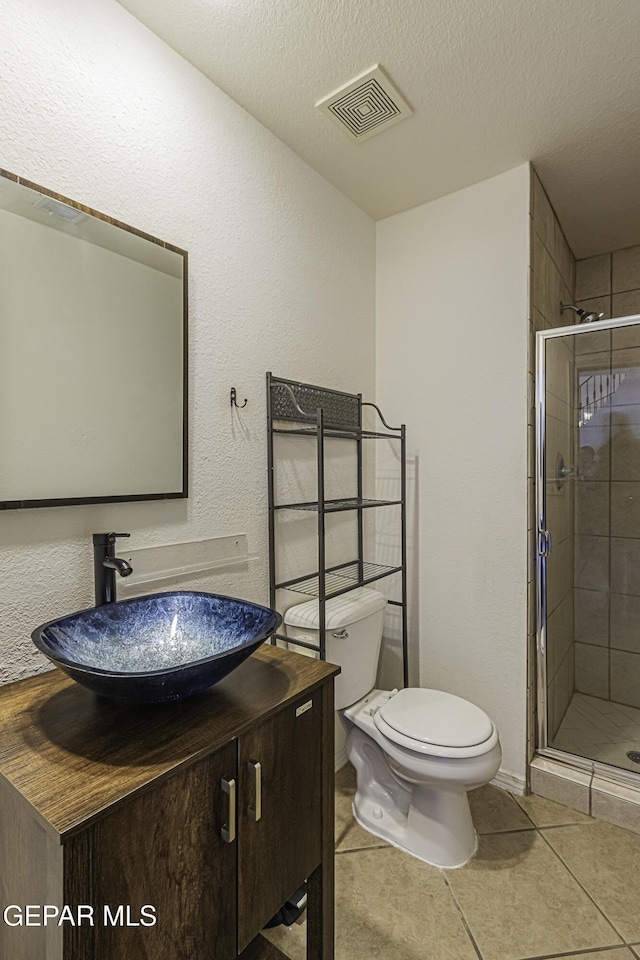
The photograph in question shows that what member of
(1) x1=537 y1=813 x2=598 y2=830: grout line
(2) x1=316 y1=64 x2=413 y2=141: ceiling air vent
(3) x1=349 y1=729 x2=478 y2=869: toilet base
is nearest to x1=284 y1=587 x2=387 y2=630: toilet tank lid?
(3) x1=349 y1=729 x2=478 y2=869: toilet base

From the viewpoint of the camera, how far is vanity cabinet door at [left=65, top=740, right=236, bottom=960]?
70cm

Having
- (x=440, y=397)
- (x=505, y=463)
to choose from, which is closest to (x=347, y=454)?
(x=440, y=397)

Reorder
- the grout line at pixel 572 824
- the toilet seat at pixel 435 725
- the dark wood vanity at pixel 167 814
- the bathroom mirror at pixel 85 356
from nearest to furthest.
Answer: the dark wood vanity at pixel 167 814
the bathroom mirror at pixel 85 356
the toilet seat at pixel 435 725
the grout line at pixel 572 824

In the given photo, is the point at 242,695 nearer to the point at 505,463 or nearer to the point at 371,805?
the point at 371,805

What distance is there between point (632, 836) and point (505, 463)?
4.48 ft

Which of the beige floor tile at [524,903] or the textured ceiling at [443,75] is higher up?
the textured ceiling at [443,75]

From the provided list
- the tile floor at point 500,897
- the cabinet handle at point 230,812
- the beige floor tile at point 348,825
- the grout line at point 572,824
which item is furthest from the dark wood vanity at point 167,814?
the grout line at point 572,824

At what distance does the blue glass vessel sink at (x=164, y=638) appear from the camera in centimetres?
85

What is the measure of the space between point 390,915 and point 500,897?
0.34 m

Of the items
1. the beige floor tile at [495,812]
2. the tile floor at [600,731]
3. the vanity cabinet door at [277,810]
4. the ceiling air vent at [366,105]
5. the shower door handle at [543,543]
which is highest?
the ceiling air vent at [366,105]

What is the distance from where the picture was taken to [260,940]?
130 cm

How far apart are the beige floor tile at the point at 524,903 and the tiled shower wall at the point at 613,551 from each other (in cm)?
84

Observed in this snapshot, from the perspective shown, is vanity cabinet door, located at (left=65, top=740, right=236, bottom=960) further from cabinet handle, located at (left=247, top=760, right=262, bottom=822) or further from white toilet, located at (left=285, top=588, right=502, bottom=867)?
white toilet, located at (left=285, top=588, right=502, bottom=867)

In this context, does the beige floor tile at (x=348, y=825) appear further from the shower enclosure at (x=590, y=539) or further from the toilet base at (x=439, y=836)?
the shower enclosure at (x=590, y=539)
